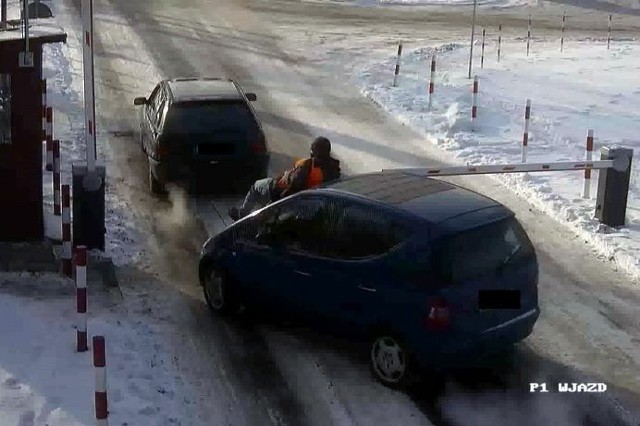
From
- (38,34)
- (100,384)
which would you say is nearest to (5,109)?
(38,34)

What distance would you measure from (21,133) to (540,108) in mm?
11775

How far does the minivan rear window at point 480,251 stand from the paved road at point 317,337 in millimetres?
1067

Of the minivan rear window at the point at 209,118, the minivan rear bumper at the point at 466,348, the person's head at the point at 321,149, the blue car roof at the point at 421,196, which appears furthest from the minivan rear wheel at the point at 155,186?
the minivan rear bumper at the point at 466,348

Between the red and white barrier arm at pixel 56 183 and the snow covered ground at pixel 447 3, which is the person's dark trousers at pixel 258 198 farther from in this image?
the snow covered ground at pixel 447 3

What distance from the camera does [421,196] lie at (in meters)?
9.62

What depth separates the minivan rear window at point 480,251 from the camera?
8.85 metres

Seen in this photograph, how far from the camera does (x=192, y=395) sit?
9039 mm

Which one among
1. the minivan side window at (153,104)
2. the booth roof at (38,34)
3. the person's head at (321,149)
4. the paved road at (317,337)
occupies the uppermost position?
the booth roof at (38,34)

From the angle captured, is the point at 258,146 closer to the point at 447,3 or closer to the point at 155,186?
the point at 155,186

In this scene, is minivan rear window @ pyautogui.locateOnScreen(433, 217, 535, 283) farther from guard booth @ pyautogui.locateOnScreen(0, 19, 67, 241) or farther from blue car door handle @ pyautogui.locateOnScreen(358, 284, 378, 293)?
guard booth @ pyautogui.locateOnScreen(0, 19, 67, 241)

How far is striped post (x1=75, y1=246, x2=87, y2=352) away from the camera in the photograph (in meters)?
9.40

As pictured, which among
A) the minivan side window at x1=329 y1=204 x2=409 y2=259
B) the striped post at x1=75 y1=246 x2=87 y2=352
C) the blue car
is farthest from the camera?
the striped post at x1=75 y1=246 x2=87 y2=352

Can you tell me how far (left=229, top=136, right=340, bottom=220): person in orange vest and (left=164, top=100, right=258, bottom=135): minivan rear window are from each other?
8.24ft

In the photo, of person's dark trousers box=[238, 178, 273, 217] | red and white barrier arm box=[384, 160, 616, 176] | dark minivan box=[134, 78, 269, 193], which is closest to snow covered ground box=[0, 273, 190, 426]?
person's dark trousers box=[238, 178, 273, 217]
